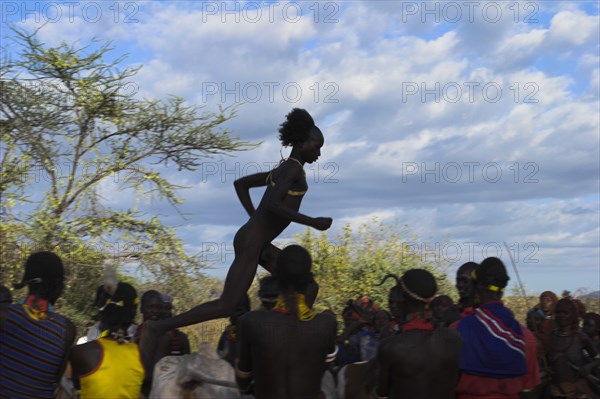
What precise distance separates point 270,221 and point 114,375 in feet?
5.61

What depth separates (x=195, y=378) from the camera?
4766 mm

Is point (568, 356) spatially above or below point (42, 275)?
below

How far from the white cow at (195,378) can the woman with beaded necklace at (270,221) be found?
778mm

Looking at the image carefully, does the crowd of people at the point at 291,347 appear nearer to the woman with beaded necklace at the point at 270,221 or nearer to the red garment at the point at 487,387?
the red garment at the point at 487,387

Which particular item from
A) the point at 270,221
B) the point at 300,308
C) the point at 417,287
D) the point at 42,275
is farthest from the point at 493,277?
the point at 42,275

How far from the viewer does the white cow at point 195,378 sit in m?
4.76

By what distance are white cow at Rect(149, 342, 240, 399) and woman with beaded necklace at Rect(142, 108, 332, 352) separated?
0.78 m

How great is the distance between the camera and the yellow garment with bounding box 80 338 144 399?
Answer: 4.54 meters

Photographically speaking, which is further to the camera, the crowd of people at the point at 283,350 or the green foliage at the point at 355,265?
the green foliage at the point at 355,265

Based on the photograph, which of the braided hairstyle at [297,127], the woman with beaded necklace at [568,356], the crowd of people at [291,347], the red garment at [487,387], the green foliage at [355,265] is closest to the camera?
the crowd of people at [291,347]

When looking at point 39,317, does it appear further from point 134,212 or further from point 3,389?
point 134,212

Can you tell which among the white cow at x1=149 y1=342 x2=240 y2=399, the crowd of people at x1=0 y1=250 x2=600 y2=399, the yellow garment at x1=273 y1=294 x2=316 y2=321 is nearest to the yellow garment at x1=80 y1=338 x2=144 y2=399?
the crowd of people at x1=0 y1=250 x2=600 y2=399

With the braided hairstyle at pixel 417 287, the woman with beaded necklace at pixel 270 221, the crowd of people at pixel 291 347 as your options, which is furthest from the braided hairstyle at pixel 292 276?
the woman with beaded necklace at pixel 270 221

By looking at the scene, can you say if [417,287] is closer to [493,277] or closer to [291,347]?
[493,277]
